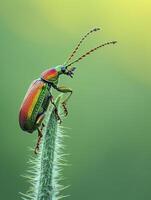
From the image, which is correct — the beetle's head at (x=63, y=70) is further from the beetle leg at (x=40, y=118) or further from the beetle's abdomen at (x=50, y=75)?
the beetle leg at (x=40, y=118)

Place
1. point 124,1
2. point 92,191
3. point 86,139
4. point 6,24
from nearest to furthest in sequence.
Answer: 1. point 92,191
2. point 86,139
3. point 6,24
4. point 124,1

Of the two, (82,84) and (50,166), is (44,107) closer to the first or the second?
(50,166)

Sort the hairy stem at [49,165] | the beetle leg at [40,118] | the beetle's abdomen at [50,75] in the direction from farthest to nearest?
the beetle's abdomen at [50,75] < the beetle leg at [40,118] < the hairy stem at [49,165]

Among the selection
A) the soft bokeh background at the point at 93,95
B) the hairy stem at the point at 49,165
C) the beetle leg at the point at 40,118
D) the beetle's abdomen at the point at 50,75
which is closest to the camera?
the hairy stem at the point at 49,165

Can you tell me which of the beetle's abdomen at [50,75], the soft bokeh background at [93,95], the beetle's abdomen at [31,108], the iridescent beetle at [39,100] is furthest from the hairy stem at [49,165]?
the soft bokeh background at [93,95]

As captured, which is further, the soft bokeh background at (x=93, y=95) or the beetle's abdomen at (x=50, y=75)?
the soft bokeh background at (x=93, y=95)

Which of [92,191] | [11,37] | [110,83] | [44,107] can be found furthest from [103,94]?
[44,107]

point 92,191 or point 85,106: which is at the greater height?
point 85,106
